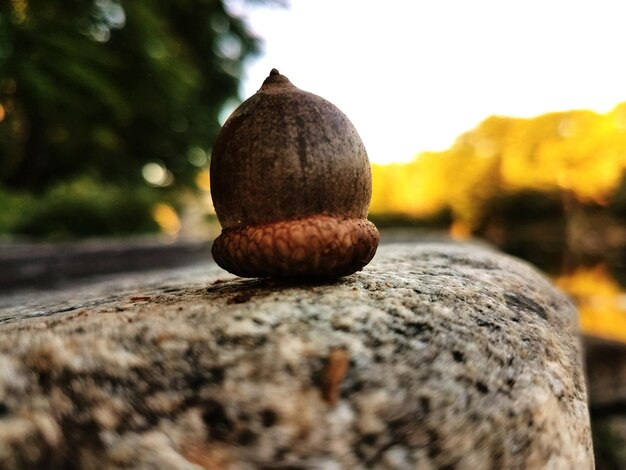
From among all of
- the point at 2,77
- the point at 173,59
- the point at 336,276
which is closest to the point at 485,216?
the point at 173,59

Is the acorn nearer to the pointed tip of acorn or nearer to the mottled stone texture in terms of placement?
the pointed tip of acorn

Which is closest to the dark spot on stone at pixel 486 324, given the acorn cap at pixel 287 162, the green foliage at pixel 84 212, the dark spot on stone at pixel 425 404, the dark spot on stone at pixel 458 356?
the dark spot on stone at pixel 458 356

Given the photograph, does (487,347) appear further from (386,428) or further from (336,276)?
(336,276)

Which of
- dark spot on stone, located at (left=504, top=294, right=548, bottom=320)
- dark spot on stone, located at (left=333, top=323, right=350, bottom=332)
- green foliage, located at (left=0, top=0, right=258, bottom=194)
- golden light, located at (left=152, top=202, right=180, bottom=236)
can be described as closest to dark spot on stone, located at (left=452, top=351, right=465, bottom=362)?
dark spot on stone, located at (left=333, top=323, right=350, bottom=332)

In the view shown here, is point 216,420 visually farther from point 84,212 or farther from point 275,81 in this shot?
point 84,212

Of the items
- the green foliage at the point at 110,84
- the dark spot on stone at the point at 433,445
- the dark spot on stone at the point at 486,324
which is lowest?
the dark spot on stone at the point at 433,445

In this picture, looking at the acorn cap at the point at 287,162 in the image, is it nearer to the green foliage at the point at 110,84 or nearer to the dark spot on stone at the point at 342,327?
the dark spot on stone at the point at 342,327

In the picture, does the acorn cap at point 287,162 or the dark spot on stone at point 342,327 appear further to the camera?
the acorn cap at point 287,162
